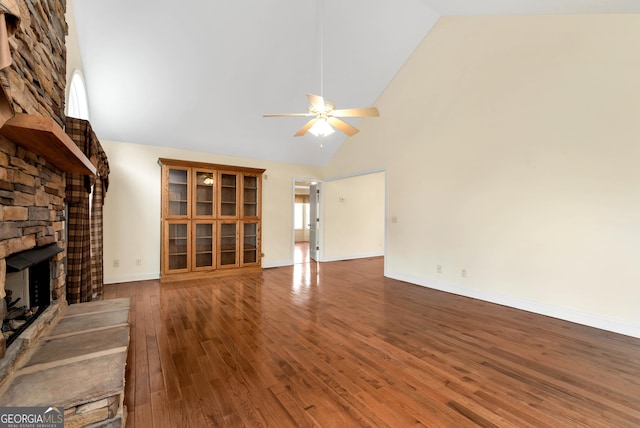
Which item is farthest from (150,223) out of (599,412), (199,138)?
(599,412)

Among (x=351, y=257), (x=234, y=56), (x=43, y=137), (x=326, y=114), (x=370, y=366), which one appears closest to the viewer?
(x=43, y=137)

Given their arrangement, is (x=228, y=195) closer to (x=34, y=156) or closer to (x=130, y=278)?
(x=130, y=278)

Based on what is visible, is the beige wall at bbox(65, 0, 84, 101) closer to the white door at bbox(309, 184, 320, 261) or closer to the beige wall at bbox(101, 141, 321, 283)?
the beige wall at bbox(101, 141, 321, 283)

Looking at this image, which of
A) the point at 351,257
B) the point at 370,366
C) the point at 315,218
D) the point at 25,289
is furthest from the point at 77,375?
the point at 351,257

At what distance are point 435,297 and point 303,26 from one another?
14.1ft

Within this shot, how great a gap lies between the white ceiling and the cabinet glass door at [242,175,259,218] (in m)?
0.91

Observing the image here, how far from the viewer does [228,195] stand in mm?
5699

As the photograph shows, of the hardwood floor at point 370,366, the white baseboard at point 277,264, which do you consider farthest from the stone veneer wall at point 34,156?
the white baseboard at point 277,264

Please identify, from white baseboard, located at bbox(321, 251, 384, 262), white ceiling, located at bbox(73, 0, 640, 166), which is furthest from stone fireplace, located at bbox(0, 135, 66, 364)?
white baseboard, located at bbox(321, 251, 384, 262)

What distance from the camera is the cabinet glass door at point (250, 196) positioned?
5887 millimetres

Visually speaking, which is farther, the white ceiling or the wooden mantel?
the white ceiling

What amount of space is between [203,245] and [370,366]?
4.18 m

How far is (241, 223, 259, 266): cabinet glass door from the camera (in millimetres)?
5852

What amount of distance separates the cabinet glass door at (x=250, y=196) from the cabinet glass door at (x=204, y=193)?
2.14 ft
